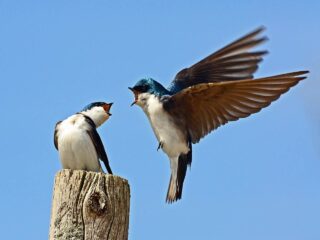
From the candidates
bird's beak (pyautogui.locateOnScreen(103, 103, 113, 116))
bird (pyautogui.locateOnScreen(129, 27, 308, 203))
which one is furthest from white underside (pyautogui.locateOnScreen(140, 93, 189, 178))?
bird's beak (pyautogui.locateOnScreen(103, 103, 113, 116))

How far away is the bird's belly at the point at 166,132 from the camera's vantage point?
3.59m

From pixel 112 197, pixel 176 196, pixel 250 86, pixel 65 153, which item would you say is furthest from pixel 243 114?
pixel 112 197

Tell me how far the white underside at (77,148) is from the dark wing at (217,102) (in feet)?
1.40

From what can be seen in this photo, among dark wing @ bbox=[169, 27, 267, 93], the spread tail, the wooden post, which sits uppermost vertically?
dark wing @ bbox=[169, 27, 267, 93]

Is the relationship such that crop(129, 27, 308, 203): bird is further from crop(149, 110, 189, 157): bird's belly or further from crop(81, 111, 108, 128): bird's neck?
crop(81, 111, 108, 128): bird's neck

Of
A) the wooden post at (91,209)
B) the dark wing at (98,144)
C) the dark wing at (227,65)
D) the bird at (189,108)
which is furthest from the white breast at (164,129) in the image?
the wooden post at (91,209)

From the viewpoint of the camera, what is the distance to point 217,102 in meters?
3.72

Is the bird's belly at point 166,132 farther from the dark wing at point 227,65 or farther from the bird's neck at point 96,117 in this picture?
the dark wing at point 227,65

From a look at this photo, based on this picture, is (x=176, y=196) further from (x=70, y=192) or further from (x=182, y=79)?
(x=70, y=192)

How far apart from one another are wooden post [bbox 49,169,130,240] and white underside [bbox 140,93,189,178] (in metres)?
1.36

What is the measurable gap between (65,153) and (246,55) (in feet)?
4.37

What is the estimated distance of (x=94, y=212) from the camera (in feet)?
7.18

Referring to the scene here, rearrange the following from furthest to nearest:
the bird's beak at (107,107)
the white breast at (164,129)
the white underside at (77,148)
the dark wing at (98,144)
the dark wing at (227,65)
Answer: the dark wing at (227,65), the bird's beak at (107,107), the white breast at (164,129), the dark wing at (98,144), the white underside at (77,148)

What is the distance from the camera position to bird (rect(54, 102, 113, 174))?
3.37 m
